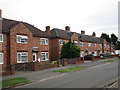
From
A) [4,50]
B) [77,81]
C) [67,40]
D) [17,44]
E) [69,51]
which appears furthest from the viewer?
[67,40]

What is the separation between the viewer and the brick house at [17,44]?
25.7m

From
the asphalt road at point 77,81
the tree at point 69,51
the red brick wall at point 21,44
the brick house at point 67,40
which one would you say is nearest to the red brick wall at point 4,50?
the red brick wall at point 21,44

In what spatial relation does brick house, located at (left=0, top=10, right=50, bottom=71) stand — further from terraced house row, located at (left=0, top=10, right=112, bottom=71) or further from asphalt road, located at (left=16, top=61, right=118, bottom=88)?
asphalt road, located at (left=16, top=61, right=118, bottom=88)

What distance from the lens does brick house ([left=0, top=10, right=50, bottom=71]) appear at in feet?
84.3

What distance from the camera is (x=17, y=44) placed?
27656 millimetres

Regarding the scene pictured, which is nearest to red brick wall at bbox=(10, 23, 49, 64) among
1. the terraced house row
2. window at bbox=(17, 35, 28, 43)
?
the terraced house row

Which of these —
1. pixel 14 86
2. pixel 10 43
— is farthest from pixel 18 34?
pixel 14 86

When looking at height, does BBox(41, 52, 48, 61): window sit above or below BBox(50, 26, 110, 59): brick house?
below

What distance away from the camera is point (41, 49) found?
34469 mm

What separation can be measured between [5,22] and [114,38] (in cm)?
9985

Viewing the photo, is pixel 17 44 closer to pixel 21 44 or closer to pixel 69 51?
pixel 21 44

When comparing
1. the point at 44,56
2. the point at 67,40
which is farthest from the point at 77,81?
the point at 67,40

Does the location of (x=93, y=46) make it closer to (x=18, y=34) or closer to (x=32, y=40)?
(x=32, y=40)

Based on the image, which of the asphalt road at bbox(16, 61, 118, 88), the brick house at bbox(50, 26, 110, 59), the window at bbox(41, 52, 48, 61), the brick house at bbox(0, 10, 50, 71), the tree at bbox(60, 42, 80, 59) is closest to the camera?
the asphalt road at bbox(16, 61, 118, 88)
